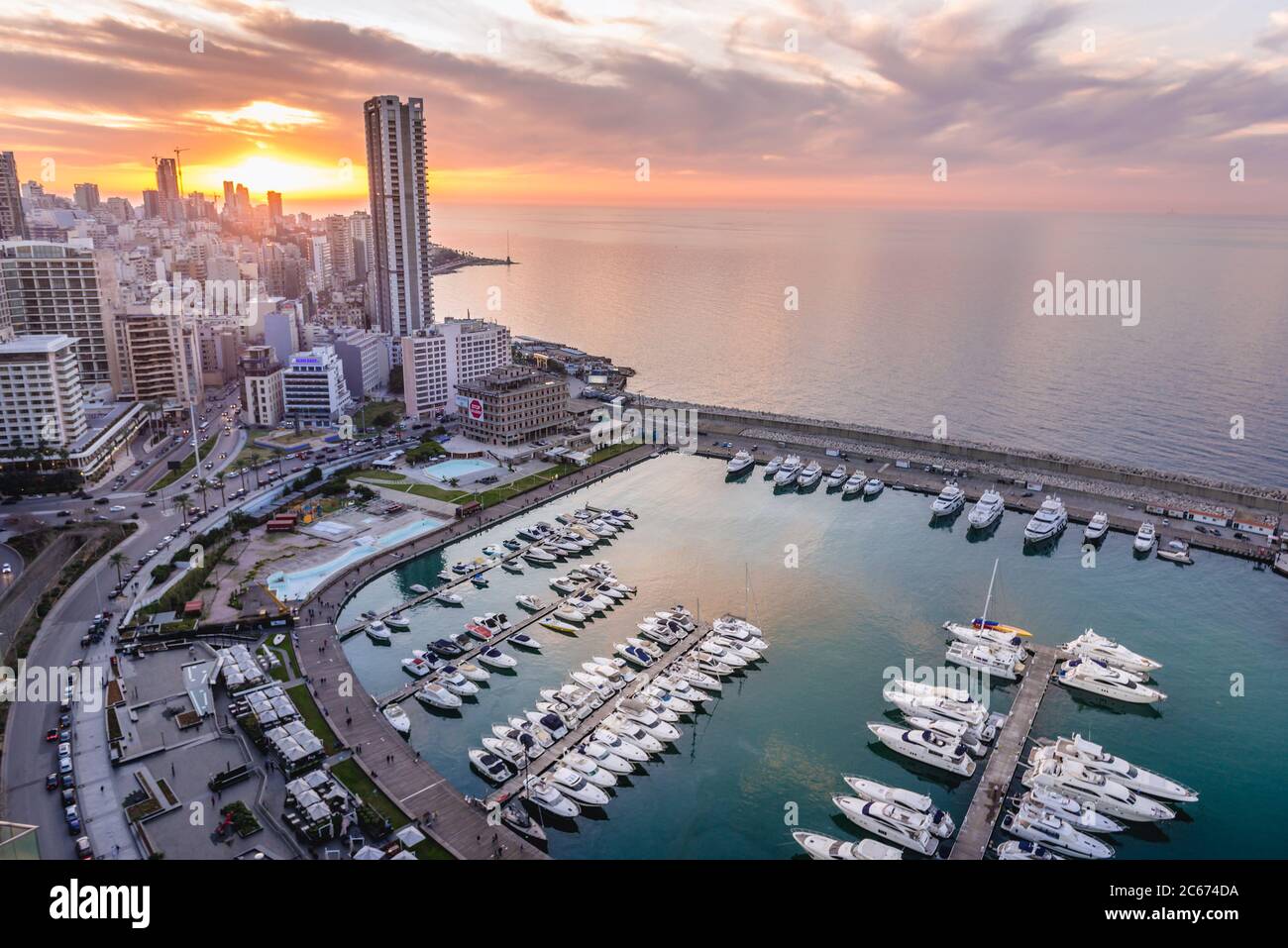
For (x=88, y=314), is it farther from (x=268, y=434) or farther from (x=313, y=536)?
(x=313, y=536)

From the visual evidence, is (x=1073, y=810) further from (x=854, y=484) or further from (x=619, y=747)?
(x=854, y=484)

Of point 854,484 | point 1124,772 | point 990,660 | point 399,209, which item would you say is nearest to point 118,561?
point 990,660

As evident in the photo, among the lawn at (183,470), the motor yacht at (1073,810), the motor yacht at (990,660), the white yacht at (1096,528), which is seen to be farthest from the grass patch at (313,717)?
the white yacht at (1096,528)

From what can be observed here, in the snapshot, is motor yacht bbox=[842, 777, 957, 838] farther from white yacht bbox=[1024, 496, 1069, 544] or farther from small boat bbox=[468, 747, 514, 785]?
white yacht bbox=[1024, 496, 1069, 544]

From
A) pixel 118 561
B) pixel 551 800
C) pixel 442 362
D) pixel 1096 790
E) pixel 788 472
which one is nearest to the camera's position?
pixel 1096 790

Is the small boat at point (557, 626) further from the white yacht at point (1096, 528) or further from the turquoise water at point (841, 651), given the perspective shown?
the white yacht at point (1096, 528)

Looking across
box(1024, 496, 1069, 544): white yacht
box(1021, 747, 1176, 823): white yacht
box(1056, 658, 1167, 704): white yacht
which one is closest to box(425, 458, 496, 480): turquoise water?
box(1024, 496, 1069, 544): white yacht
